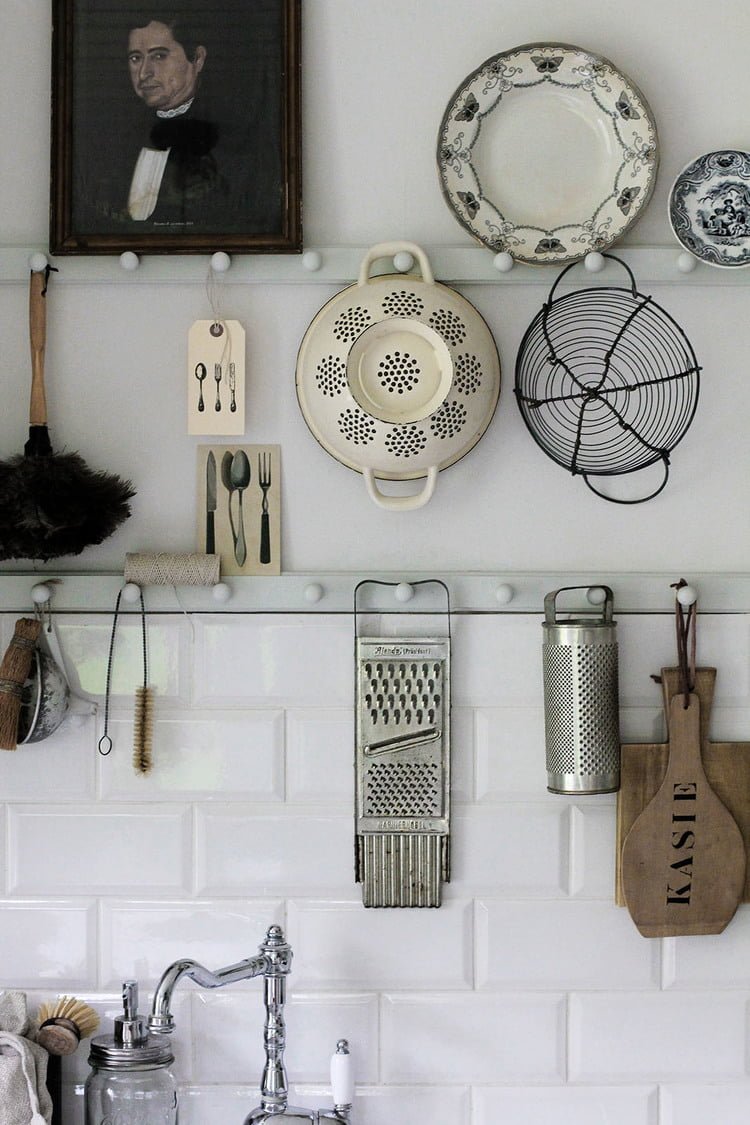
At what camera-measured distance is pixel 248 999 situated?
5.29 ft

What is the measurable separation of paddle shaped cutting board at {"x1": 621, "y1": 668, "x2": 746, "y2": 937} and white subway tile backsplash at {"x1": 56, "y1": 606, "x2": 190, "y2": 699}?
2.22 feet

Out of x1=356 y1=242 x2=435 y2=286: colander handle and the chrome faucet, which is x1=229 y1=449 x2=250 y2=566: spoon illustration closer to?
x1=356 y1=242 x2=435 y2=286: colander handle

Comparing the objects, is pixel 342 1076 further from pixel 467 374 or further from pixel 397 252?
pixel 397 252

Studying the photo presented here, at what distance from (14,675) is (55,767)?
0.55 feet

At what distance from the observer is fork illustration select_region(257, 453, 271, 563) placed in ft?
5.33

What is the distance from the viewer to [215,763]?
1625 millimetres

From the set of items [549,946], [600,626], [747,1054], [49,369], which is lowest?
[747,1054]

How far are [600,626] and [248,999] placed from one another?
28.1 inches

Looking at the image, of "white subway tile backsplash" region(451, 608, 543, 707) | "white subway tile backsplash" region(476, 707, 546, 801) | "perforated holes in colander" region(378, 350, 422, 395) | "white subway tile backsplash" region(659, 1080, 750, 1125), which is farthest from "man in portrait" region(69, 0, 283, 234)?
"white subway tile backsplash" region(659, 1080, 750, 1125)

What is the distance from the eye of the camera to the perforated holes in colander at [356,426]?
1.55m

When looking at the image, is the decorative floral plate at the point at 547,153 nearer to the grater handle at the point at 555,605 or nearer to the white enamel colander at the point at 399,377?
the white enamel colander at the point at 399,377

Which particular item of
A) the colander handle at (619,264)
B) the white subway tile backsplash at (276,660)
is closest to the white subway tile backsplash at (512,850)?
the white subway tile backsplash at (276,660)

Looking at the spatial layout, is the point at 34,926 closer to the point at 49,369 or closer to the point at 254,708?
the point at 254,708

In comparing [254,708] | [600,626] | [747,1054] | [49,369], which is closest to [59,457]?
[49,369]
